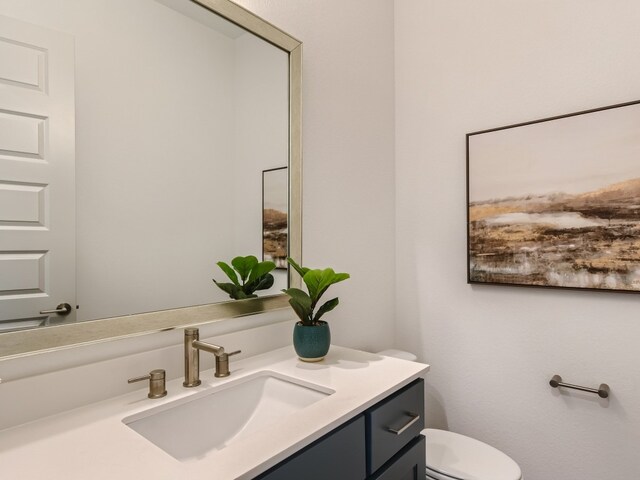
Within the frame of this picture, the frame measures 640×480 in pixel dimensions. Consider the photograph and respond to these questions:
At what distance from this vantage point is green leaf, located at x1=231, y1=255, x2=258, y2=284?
1218mm

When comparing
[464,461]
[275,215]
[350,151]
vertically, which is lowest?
[464,461]

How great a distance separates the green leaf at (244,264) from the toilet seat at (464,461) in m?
0.95

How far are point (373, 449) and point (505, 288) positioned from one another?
1.03m

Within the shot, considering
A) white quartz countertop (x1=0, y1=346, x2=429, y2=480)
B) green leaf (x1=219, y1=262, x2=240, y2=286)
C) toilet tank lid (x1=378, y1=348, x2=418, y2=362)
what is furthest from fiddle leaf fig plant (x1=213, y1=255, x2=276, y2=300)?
toilet tank lid (x1=378, y1=348, x2=418, y2=362)

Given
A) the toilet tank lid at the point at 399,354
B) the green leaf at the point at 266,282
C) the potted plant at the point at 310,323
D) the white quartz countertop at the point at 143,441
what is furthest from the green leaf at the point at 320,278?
the toilet tank lid at the point at 399,354

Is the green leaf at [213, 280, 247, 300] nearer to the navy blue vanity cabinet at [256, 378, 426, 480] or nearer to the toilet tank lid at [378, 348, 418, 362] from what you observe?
the navy blue vanity cabinet at [256, 378, 426, 480]

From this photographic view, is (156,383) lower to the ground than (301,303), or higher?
lower

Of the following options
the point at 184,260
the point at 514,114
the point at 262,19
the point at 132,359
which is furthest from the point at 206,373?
the point at 514,114

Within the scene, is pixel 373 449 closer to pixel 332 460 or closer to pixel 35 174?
pixel 332 460

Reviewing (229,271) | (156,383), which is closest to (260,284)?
(229,271)

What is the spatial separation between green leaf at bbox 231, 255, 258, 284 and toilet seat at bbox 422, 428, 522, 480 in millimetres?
950

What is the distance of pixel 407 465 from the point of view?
3.46 ft

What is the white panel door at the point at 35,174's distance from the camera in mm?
776

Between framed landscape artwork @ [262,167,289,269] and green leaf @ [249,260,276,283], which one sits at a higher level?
framed landscape artwork @ [262,167,289,269]
